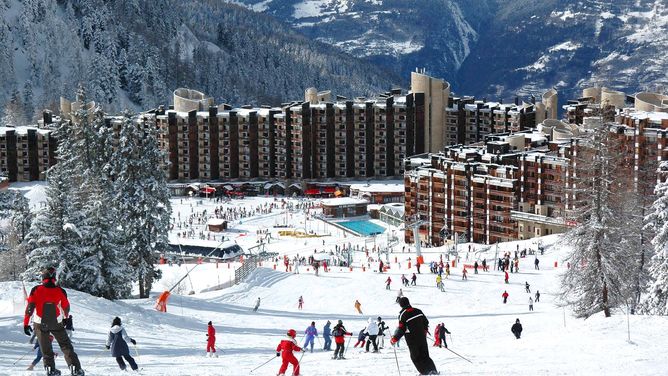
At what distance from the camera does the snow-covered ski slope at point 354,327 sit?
39938 mm

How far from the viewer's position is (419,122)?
159m

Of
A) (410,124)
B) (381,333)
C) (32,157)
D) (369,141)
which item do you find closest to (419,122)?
(410,124)

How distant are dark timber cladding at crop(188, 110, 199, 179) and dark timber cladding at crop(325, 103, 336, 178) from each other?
14.9 m

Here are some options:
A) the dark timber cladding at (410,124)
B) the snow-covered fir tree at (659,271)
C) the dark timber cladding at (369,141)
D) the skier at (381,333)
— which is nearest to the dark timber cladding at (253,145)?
the dark timber cladding at (369,141)

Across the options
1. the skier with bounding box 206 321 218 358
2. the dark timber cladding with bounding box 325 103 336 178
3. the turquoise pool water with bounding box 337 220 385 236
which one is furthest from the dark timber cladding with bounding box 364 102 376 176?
the skier with bounding box 206 321 218 358

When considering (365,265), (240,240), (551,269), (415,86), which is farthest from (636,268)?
(415,86)

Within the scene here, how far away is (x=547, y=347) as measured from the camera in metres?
43.0

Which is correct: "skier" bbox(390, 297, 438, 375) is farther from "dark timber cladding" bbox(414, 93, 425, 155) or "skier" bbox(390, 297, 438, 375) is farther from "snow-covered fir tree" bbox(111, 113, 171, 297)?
"dark timber cladding" bbox(414, 93, 425, 155)

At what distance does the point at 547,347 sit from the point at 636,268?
61.5ft

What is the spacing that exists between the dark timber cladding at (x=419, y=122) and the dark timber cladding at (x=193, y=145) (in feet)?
82.8

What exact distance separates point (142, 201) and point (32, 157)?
273 feet

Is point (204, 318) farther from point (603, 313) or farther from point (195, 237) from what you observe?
point (195, 237)

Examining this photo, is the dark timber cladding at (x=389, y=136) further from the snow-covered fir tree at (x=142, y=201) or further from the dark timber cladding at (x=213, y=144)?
the snow-covered fir tree at (x=142, y=201)

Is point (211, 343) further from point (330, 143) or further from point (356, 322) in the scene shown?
point (330, 143)
